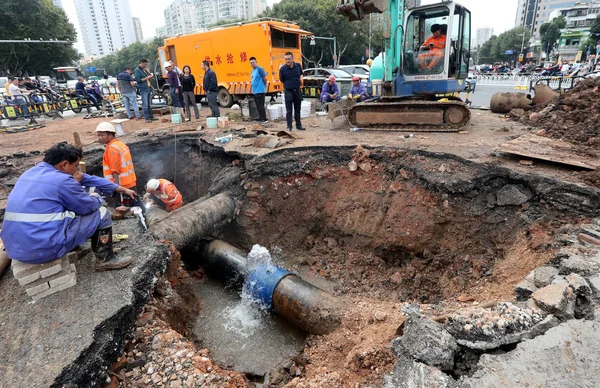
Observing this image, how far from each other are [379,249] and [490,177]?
1970 mm

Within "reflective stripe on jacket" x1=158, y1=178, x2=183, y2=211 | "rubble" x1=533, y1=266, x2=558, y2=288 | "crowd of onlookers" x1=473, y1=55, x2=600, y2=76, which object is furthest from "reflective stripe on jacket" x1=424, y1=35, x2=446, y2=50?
"crowd of onlookers" x1=473, y1=55, x2=600, y2=76

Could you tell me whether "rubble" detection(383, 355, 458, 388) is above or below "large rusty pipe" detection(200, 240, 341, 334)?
above

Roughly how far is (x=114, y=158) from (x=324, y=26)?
2788 centimetres

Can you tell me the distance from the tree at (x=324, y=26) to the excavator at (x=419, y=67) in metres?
19.8

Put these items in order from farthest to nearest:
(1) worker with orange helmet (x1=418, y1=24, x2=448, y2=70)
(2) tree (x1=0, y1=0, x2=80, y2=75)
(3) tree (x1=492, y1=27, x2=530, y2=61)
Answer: (3) tree (x1=492, y1=27, x2=530, y2=61), (2) tree (x1=0, y1=0, x2=80, y2=75), (1) worker with orange helmet (x1=418, y1=24, x2=448, y2=70)

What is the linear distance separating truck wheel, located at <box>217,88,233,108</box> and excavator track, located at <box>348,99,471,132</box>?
686cm

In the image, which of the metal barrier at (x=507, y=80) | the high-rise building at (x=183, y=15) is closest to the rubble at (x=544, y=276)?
the metal barrier at (x=507, y=80)

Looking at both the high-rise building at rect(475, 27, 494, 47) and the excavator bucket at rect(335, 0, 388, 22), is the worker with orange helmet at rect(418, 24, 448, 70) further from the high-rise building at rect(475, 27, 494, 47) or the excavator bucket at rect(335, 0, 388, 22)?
the high-rise building at rect(475, 27, 494, 47)

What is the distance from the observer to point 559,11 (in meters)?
66.1

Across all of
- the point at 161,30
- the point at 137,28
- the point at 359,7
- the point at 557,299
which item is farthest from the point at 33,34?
the point at 137,28

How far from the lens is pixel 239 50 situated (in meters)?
11.9

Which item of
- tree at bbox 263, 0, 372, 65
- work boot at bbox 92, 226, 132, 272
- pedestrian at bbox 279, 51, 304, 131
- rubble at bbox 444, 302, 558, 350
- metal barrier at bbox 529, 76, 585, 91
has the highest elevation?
tree at bbox 263, 0, 372, 65

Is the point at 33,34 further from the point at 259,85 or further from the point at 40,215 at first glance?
the point at 40,215

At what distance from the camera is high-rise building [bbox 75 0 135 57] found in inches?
4313
